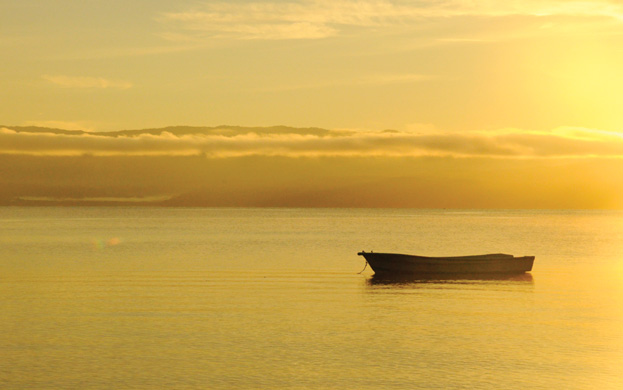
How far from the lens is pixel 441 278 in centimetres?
6288

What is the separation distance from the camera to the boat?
63844 mm

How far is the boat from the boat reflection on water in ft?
0.98

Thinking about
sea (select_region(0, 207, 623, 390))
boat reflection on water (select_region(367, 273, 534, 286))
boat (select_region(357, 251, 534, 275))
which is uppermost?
boat (select_region(357, 251, 534, 275))

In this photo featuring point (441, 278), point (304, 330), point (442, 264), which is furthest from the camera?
point (442, 264)

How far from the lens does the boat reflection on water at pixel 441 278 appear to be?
6166 cm

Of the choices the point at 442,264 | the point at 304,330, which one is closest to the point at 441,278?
the point at 442,264

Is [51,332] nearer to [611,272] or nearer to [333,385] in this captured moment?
[333,385]

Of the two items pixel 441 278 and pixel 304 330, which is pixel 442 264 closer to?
pixel 441 278

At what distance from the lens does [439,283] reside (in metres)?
59.9

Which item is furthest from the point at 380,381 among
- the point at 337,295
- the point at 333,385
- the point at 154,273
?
the point at 154,273

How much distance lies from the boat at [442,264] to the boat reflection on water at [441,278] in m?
0.30

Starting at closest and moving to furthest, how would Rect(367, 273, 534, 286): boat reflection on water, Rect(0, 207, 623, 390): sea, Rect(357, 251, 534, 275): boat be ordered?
Rect(0, 207, 623, 390): sea < Rect(367, 273, 534, 286): boat reflection on water < Rect(357, 251, 534, 275): boat

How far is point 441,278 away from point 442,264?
1517mm

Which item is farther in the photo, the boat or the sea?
the boat
